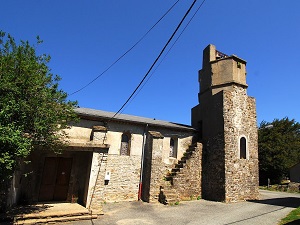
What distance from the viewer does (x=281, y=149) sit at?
103 ft

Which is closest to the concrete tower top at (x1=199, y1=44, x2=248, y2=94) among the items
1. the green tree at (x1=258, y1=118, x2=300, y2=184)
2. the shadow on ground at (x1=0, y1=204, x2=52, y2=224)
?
the shadow on ground at (x1=0, y1=204, x2=52, y2=224)

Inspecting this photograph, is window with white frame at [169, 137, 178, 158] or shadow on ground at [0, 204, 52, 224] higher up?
window with white frame at [169, 137, 178, 158]

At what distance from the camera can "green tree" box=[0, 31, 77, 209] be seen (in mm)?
7625

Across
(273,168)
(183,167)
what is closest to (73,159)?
(183,167)

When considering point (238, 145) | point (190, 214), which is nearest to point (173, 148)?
point (238, 145)

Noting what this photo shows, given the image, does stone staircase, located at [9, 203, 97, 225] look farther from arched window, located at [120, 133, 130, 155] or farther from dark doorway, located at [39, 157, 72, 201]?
arched window, located at [120, 133, 130, 155]

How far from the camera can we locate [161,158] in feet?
46.9

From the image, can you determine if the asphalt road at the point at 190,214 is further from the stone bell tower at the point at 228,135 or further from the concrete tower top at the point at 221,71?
the concrete tower top at the point at 221,71

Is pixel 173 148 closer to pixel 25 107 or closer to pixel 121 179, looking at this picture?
pixel 121 179

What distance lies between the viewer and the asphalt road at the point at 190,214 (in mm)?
9562

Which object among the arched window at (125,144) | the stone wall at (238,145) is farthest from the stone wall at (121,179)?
the stone wall at (238,145)

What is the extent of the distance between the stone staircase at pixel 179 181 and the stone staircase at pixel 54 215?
18.0 ft

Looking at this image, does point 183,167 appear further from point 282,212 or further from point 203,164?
point 282,212

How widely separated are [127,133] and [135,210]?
519 centimetres
